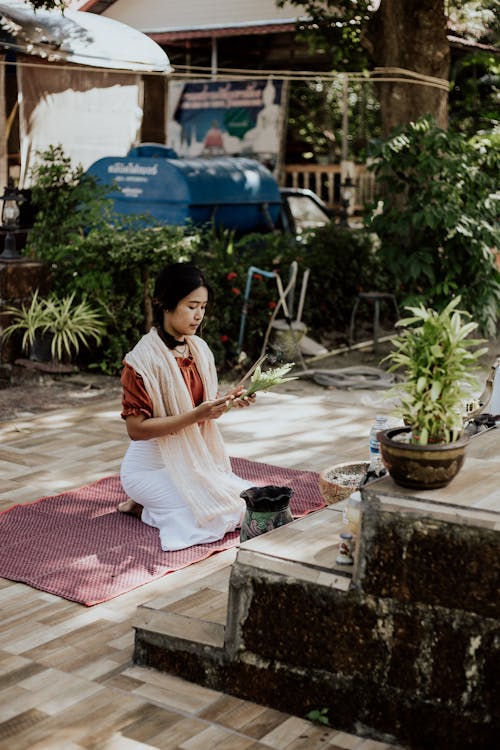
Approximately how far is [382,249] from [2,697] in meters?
5.87

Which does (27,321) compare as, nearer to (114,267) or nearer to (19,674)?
(114,267)

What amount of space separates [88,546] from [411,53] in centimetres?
643

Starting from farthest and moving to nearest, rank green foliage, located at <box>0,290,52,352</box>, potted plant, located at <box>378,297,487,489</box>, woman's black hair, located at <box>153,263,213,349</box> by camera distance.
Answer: green foliage, located at <box>0,290,52,352</box>, woman's black hair, located at <box>153,263,213,349</box>, potted plant, located at <box>378,297,487,489</box>

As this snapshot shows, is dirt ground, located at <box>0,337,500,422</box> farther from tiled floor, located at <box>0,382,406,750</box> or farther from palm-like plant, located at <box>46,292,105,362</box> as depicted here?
tiled floor, located at <box>0,382,406,750</box>

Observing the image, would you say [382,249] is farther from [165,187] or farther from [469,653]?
[469,653]

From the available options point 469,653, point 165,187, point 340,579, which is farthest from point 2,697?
point 165,187

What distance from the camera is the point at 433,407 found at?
271 cm

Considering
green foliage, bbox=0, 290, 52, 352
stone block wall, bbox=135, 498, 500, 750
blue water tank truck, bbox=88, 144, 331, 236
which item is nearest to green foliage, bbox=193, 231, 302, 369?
blue water tank truck, bbox=88, 144, 331, 236

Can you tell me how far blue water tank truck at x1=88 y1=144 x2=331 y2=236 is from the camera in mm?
9641

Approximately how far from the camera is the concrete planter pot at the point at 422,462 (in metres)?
2.67

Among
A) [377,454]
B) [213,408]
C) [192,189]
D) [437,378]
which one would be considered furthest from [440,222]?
[437,378]

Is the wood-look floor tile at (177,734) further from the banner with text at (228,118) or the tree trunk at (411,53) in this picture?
the banner with text at (228,118)

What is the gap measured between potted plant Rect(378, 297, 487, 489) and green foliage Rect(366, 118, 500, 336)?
16.8 ft

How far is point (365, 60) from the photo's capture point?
11.1 metres
